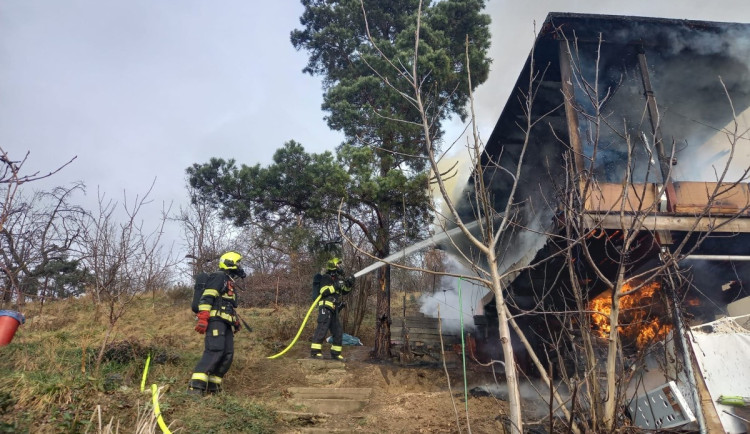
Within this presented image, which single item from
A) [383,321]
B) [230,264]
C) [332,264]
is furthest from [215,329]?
[383,321]

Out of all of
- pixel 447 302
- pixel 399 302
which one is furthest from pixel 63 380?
pixel 399 302

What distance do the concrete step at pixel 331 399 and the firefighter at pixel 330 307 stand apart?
1.90 m

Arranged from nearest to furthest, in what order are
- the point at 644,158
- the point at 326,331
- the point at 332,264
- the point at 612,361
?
the point at 612,361, the point at 644,158, the point at 326,331, the point at 332,264

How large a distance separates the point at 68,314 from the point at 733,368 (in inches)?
562

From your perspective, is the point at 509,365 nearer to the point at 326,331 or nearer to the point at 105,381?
the point at 105,381

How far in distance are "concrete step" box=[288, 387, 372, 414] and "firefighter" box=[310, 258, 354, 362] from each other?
190cm

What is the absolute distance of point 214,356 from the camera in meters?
6.43

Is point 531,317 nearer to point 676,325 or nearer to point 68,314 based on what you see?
point 676,325

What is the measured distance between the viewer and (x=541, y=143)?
11234mm

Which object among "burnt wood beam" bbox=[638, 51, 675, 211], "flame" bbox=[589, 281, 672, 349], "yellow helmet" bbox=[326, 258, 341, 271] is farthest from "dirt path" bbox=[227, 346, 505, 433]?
"burnt wood beam" bbox=[638, 51, 675, 211]

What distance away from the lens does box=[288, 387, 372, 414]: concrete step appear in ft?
21.3

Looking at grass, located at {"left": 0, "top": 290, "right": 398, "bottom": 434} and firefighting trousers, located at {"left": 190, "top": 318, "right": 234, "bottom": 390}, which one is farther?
firefighting trousers, located at {"left": 190, "top": 318, "right": 234, "bottom": 390}

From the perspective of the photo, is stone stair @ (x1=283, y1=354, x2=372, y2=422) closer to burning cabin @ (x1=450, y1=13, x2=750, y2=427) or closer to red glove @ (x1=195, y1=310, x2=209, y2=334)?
red glove @ (x1=195, y1=310, x2=209, y2=334)

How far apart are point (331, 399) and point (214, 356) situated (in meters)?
1.89
